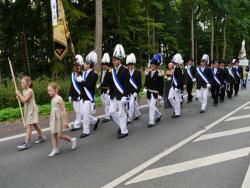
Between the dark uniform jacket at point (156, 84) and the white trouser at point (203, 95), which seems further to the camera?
the white trouser at point (203, 95)

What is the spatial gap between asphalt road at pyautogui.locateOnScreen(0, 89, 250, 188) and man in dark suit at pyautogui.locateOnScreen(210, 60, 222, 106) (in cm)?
530

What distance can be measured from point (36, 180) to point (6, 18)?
26.2 meters

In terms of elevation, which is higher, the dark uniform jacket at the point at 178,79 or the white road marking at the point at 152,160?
the dark uniform jacket at the point at 178,79

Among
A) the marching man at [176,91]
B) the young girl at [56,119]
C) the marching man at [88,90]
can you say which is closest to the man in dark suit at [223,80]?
the marching man at [176,91]

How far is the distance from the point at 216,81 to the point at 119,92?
7.85m

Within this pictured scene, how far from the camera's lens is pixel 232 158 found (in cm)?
848

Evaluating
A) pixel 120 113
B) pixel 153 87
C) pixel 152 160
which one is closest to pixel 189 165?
pixel 152 160

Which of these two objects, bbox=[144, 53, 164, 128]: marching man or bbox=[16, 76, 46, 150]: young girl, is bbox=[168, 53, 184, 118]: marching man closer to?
bbox=[144, 53, 164, 128]: marching man

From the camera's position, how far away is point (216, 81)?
704 inches

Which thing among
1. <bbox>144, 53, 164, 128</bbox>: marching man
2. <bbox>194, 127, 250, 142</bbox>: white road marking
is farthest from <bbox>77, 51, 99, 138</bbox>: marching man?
<bbox>194, 127, 250, 142</bbox>: white road marking

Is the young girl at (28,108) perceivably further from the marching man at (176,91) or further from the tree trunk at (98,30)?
the tree trunk at (98,30)

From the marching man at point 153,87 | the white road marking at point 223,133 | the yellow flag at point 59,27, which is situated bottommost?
the white road marking at point 223,133

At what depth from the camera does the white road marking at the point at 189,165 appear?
7.38 m

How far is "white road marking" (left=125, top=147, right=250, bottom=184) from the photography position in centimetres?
738
